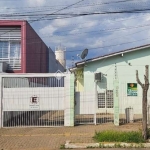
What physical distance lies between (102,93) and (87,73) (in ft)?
7.66

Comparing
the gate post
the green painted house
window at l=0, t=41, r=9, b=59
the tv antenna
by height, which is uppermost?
window at l=0, t=41, r=9, b=59

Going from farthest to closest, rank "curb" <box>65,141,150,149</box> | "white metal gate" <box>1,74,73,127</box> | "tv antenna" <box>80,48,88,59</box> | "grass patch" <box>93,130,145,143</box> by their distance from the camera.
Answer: "tv antenna" <box>80,48,88,59</box>, "white metal gate" <box>1,74,73,127</box>, "grass patch" <box>93,130,145,143</box>, "curb" <box>65,141,150,149</box>

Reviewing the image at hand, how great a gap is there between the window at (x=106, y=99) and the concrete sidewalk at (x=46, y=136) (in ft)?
9.38

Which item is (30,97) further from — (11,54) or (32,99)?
(11,54)

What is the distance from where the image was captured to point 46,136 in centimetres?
1283

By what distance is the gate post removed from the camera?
1536cm

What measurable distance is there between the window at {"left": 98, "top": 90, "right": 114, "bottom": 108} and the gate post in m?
3.45

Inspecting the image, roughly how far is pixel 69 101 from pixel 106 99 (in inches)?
163

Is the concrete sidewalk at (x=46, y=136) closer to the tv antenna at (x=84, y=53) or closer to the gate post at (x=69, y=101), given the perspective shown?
the gate post at (x=69, y=101)

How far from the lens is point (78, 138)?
1219 centimetres

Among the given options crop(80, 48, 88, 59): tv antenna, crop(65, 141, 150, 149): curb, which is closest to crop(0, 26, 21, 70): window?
crop(80, 48, 88, 59): tv antenna

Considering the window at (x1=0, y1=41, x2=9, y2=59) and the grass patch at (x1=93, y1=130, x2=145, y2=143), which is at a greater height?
the window at (x1=0, y1=41, x2=9, y2=59)

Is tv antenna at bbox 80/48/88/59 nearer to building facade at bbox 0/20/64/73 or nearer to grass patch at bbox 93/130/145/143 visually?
building facade at bbox 0/20/64/73

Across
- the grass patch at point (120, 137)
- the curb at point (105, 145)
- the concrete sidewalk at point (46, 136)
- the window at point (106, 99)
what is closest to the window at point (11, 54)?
the window at point (106, 99)
